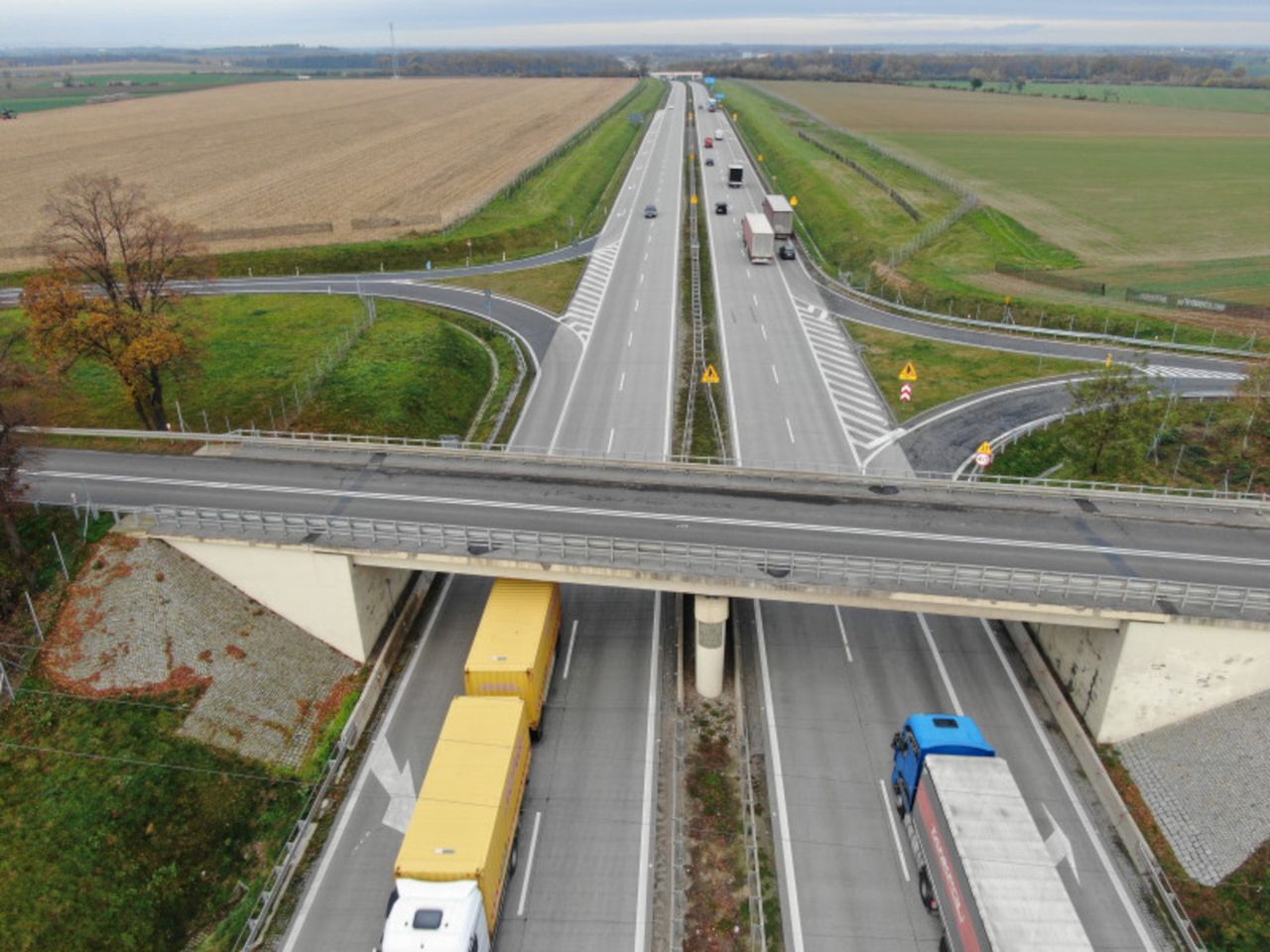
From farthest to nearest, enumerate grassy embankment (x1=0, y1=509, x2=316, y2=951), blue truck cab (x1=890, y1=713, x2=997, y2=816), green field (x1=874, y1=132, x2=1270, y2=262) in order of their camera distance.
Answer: green field (x1=874, y1=132, x2=1270, y2=262), blue truck cab (x1=890, y1=713, x2=997, y2=816), grassy embankment (x1=0, y1=509, x2=316, y2=951)

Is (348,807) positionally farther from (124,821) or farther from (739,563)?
(739,563)

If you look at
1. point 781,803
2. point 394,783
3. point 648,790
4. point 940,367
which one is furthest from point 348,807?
point 940,367

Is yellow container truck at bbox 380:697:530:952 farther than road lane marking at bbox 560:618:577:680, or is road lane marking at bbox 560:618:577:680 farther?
road lane marking at bbox 560:618:577:680

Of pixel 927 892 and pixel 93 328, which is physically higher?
pixel 93 328

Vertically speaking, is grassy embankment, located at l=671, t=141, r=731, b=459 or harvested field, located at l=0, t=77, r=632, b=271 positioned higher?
harvested field, located at l=0, t=77, r=632, b=271

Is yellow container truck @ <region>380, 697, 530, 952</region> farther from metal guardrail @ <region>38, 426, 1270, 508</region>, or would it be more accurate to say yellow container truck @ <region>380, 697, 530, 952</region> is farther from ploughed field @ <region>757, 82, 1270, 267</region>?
ploughed field @ <region>757, 82, 1270, 267</region>

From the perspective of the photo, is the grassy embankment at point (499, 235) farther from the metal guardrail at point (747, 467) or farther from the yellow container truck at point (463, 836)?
the yellow container truck at point (463, 836)

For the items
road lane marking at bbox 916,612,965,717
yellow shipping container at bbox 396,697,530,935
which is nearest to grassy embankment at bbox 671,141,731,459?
road lane marking at bbox 916,612,965,717
